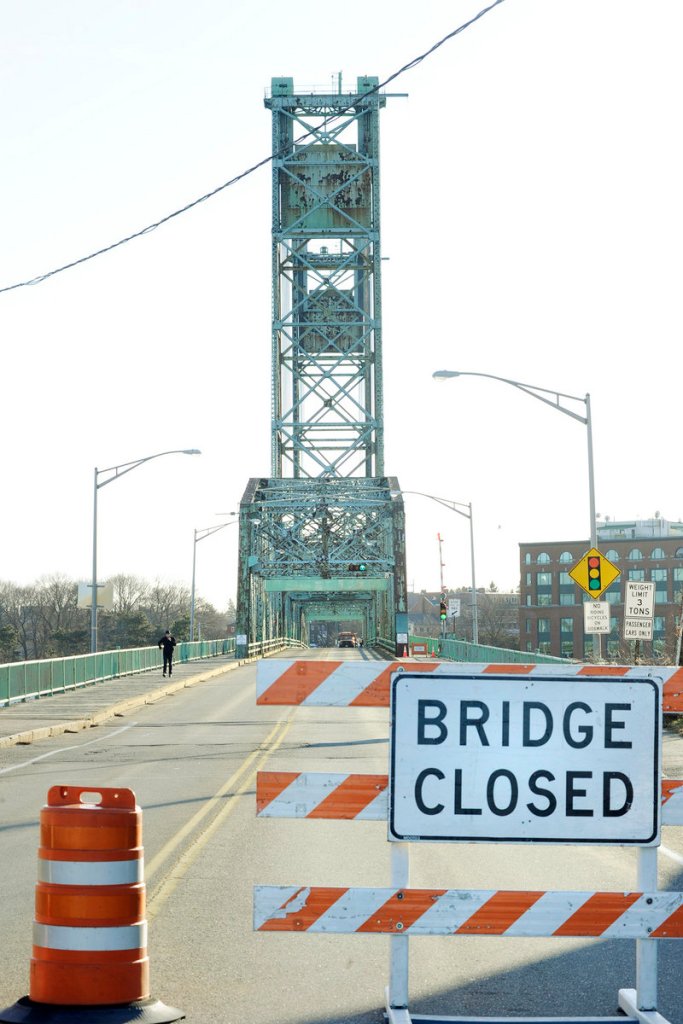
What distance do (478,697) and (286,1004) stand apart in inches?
69.4

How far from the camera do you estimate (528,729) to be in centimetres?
618

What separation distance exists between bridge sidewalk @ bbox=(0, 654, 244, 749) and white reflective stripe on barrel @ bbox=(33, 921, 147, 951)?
16158 millimetres

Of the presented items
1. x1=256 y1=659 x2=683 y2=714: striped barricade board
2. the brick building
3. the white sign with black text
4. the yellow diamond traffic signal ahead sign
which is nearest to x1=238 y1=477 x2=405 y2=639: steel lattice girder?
the brick building

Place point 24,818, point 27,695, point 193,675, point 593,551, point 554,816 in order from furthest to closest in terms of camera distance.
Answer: point 193,675
point 27,695
point 593,551
point 24,818
point 554,816

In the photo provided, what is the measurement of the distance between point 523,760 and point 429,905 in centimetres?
Answer: 79

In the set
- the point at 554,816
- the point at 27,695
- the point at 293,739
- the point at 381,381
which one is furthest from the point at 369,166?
the point at 554,816

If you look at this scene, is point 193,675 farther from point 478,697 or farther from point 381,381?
point 381,381

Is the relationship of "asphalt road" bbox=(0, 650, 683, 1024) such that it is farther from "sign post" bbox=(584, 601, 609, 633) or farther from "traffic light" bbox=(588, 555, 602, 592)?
"traffic light" bbox=(588, 555, 602, 592)

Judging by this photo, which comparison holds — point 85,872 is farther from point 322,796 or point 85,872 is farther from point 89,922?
point 322,796

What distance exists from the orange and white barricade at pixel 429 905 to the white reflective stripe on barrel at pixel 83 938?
65 centimetres

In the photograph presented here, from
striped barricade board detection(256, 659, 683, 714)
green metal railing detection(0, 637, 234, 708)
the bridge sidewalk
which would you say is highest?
striped barricade board detection(256, 659, 683, 714)

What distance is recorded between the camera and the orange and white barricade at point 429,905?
5918 mm

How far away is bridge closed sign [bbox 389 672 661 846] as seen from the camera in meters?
6.08

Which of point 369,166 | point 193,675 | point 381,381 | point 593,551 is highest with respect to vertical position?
point 369,166
